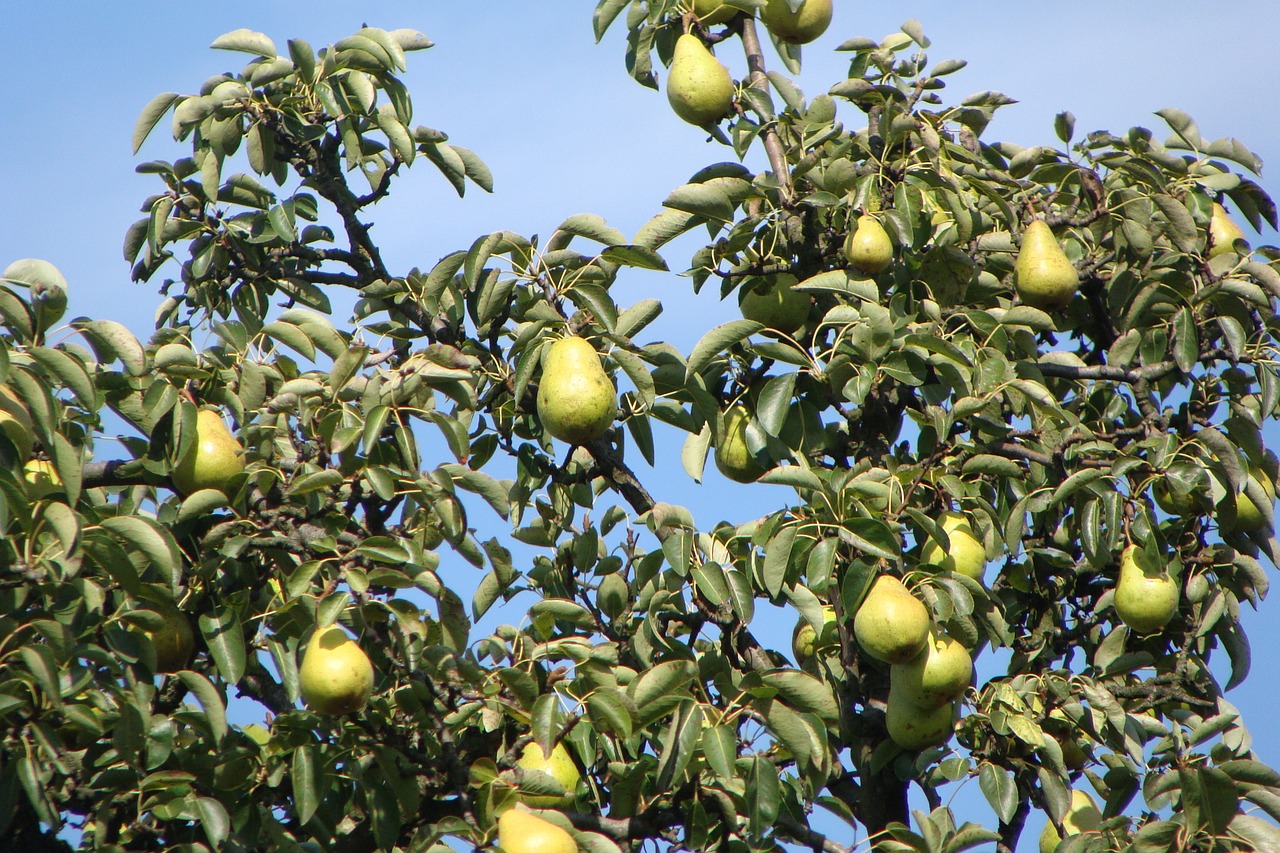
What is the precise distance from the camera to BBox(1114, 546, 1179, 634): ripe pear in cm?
349

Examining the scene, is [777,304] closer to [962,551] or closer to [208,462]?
[962,551]

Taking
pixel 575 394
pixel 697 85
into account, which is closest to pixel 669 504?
pixel 575 394

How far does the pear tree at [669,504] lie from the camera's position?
9.09ft

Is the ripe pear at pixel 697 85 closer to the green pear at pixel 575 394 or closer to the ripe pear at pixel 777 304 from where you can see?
the ripe pear at pixel 777 304

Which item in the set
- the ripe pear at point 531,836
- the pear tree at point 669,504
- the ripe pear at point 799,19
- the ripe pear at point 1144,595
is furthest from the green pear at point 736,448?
the ripe pear at point 799,19

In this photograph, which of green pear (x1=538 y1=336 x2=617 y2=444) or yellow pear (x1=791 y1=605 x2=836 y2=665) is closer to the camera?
A: green pear (x1=538 y1=336 x2=617 y2=444)

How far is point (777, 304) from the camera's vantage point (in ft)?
12.0

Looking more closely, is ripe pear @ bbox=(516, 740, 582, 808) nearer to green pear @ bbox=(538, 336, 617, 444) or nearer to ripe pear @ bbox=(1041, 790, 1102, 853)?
green pear @ bbox=(538, 336, 617, 444)

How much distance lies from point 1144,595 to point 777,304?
1.33m

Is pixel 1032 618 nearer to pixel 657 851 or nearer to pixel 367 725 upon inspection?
pixel 657 851

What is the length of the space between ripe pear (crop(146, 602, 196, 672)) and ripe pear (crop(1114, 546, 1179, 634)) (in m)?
2.54

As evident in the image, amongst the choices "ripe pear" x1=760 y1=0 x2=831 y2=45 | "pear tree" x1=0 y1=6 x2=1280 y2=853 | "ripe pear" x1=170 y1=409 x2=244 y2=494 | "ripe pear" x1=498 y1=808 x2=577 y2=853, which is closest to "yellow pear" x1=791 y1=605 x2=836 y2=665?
"pear tree" x1=0 y1=6 x2=1280 y2=853

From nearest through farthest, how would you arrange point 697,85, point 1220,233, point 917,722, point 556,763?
point 556,763
point 917,722
point 697,85
point 1220,233

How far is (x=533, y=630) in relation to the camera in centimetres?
354
